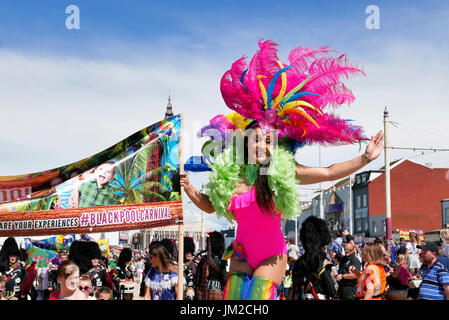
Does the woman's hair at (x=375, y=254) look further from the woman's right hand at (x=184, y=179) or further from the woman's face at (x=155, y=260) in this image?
the woman's right hand at (x=184, y=179)

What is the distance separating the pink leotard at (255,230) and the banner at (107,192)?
4.82 feet

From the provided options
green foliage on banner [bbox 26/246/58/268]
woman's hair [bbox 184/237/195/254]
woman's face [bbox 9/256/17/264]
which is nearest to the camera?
woman's hair [bbox 184/237/195/254]

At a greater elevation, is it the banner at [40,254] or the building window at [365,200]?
the building window at [365,200]

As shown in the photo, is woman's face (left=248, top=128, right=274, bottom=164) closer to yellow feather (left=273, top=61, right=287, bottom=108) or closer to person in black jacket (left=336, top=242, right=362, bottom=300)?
yellow feather (left=273, top=61, right=287, bottom=108)

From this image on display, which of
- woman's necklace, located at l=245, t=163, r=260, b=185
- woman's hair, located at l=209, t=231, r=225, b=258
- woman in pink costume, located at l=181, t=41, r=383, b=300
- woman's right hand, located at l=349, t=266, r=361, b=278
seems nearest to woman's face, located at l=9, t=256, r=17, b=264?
woman's hair, located at l=209, t=231, r=225, b=258

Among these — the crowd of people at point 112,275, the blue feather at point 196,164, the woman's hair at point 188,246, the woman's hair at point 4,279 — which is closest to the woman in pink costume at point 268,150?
the blue feather at point 196,164

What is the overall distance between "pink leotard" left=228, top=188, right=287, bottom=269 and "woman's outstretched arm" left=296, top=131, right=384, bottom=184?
35cm

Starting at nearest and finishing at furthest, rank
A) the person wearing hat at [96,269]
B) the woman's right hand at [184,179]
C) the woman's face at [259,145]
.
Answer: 1. the woman's face at [259,145]
2. the woman's right hand at [184,179]
3. the person wearing hat at [96,269]

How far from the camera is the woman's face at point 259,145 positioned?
4137mm

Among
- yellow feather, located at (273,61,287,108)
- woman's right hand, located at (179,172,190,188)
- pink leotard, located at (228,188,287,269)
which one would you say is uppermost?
yellow feather, located at (273,61,287,108)

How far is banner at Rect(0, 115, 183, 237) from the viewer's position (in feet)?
18.0

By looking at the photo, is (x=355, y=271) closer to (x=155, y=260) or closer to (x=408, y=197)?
(x=155, y=260)
